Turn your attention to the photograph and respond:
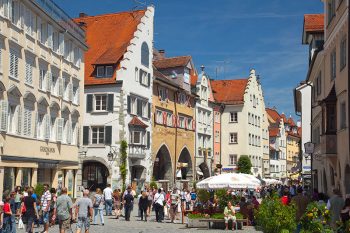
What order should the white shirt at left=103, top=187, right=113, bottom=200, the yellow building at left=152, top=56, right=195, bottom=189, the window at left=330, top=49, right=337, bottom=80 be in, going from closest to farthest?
the window at left=330, top=49, right=337, bottom=80 → the white shirt at left=103, top=187, right=113, bottom=200 → the yellow building at left=152, top=56, right=195, bottom=189

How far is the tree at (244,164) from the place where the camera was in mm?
74625

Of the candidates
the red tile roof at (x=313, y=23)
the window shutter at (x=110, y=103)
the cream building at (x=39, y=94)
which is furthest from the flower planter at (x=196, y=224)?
the window shutter at (x=110, y=103)

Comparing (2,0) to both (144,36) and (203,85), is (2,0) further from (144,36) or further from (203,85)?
(203,85)

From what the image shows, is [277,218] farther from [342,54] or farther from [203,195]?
[203,195]

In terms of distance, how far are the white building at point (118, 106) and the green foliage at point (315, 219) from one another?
3939 centimetres

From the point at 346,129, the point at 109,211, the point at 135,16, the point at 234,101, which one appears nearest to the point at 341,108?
the point at 346,129

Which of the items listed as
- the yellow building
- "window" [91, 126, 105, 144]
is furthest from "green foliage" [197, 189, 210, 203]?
the yellow building

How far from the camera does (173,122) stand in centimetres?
6153

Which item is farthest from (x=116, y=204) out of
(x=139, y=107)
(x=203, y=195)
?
(x=139, y=107)

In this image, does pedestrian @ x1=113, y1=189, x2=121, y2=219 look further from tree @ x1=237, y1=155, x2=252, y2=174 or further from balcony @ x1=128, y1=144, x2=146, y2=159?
tree @ x1=237, y1=155, x2=252, y2=174

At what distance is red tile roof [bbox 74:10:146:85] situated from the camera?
51.6 meters

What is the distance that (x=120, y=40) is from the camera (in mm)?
54375

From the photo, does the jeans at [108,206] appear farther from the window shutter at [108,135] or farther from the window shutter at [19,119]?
the window shutter at [108,135]

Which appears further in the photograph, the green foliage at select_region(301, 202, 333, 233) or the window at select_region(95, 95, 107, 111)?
the window at select_region(95, 95, 107, 111)
